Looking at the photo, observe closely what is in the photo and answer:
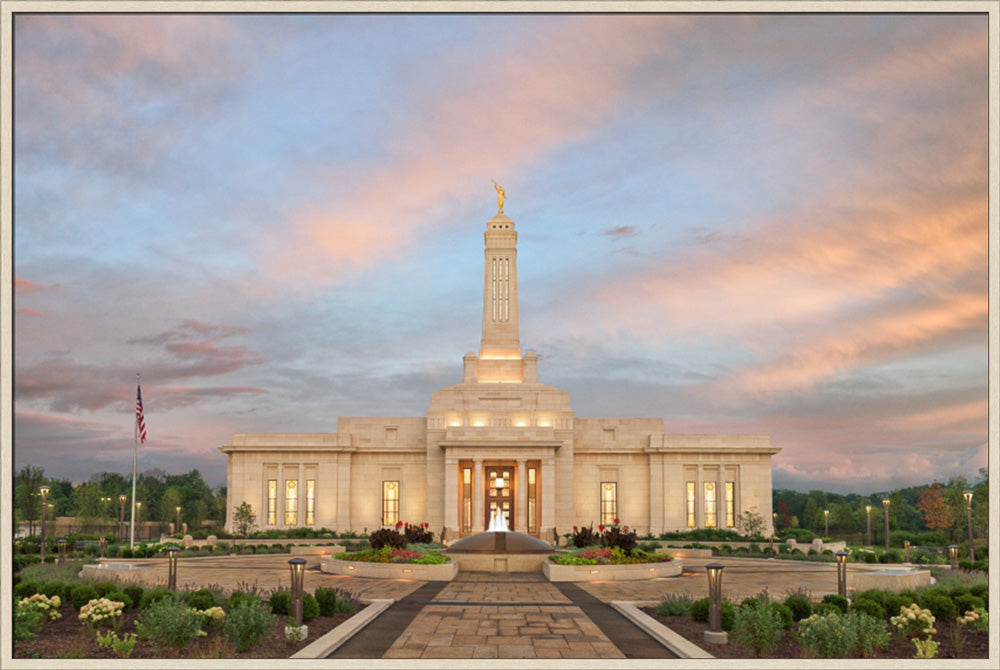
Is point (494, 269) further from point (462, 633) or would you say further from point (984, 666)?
point (984, 666)

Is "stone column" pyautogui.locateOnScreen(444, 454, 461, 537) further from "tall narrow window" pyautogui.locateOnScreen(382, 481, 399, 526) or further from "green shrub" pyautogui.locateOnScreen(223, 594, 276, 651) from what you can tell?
"green shrub" pyautogui.locateOnScreen(223, 594, 276, 651)

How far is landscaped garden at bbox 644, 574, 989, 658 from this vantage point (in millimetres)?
14070

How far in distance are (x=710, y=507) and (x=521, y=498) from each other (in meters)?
13.5

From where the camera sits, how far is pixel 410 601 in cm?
2194

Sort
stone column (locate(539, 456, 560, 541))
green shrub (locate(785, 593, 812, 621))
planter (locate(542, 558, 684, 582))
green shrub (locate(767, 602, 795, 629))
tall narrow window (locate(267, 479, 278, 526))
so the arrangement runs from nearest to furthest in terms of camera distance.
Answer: green shrub (locate(767, 602, 795, 629)), green shrub (locate(785, 593, 812, 621)), planter (locate(542, 558, 684, 582)), stone column (locate(539, 456, 560, 541)), tall narrow window (locate(267, 479, 278, 526))

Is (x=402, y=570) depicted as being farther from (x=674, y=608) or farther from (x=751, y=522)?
(x=751, y=522)

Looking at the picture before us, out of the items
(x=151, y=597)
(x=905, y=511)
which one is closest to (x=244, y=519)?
(x=151, y=597)

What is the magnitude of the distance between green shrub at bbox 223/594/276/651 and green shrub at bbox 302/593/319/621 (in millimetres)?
2332

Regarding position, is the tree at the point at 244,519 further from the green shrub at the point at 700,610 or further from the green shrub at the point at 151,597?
the green shrub at the point at 700,610

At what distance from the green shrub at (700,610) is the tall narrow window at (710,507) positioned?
44075 mm

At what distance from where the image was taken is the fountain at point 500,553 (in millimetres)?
33438

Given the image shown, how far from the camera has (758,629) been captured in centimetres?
1445

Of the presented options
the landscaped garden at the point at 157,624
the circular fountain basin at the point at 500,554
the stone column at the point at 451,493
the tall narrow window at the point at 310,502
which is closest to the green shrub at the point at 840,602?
the landscaped garden at the point at 157,624

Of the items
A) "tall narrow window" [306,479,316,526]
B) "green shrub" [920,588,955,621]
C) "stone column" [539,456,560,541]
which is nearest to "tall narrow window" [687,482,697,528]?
"stone column" [539,456,560,541]
